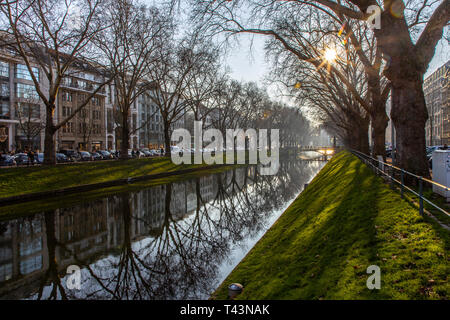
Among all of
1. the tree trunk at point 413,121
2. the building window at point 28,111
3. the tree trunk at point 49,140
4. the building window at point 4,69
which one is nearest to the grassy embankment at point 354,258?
the tree trunk at point 413,121

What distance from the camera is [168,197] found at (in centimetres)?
1953

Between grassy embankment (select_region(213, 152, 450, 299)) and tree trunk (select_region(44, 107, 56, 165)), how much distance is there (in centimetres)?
2048

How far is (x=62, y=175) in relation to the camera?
22594mm

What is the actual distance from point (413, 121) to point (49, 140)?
23714mm

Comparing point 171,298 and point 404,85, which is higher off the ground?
point 404,85

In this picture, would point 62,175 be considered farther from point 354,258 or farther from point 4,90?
point 4,90

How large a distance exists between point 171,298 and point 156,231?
5.70 metres

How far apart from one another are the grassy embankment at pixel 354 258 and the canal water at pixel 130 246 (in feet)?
4.62

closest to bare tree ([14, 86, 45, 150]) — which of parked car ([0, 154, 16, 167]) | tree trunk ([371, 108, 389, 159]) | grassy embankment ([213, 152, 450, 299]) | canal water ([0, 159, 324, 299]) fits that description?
parked car ([0, 154, 16, 167])

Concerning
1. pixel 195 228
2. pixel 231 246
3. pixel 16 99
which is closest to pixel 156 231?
pixel 195 228

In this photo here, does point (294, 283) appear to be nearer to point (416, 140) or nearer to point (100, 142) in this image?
point (416, 140)

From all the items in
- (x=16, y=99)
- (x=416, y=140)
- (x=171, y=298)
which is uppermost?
(x=16, y=99)

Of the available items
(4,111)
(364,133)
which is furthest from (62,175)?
(4,111)

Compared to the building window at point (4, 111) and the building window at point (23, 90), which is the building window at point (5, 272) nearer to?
the building window at point (4, 111)
